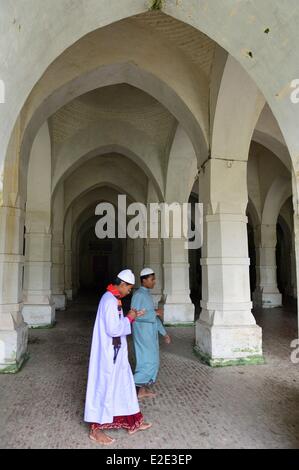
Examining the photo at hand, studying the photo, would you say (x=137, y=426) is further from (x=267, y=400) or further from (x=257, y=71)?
(x=257, y=71)

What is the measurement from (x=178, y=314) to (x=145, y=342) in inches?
200

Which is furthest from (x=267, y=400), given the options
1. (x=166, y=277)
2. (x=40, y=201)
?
(x=40, y=201)

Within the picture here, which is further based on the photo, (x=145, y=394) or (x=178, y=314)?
(x=178, y=314)

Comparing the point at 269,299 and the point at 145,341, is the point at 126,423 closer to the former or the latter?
the point at 145,341

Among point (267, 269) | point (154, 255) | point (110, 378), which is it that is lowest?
point (110, 378)

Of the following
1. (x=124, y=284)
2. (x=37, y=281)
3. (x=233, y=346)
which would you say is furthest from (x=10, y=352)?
(x=37, y=281)

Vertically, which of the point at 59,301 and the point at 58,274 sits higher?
the point at 58,274

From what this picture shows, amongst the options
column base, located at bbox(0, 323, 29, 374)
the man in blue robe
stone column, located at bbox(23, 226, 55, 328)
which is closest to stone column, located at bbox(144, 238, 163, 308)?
stone column, located at bbox(23, 226, 55, 328)

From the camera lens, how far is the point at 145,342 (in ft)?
13.9

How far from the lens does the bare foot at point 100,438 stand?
3041mm

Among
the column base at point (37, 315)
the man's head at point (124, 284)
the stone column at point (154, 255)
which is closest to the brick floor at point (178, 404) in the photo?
the man's head at point (124, 284)

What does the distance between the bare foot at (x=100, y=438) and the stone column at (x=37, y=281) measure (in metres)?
6.19

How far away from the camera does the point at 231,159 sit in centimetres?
610

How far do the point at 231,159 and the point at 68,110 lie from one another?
481 cm
